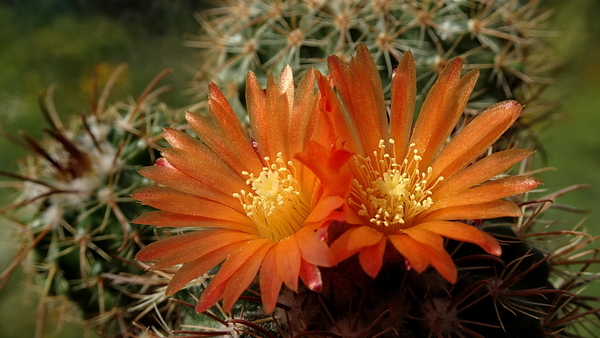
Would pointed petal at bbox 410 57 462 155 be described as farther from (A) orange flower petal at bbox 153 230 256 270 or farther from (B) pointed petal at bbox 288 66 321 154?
(A) orange flower petal at bbox 153 230 256 270

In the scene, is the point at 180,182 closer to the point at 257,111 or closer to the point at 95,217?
the point at 257,111

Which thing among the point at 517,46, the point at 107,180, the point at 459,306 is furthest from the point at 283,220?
the point at 517,46

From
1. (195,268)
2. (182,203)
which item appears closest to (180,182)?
(182,203)

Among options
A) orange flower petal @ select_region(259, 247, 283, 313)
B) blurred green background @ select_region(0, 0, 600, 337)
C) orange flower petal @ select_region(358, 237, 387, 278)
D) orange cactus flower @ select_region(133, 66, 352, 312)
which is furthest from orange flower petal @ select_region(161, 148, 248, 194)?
blurred green background @ select_region(0, 0, 600, 337)

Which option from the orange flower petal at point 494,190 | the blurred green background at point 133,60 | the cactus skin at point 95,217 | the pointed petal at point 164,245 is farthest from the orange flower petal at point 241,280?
the blurred green background at point 133,60

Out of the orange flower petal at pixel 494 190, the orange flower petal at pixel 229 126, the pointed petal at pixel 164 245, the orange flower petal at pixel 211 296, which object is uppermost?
the orange flower petal at pixel 229 126

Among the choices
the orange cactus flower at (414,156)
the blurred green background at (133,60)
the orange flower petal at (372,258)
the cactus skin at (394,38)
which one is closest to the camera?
the orange flower petal at (372,258)

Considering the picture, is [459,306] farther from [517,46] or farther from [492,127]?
[517,46]

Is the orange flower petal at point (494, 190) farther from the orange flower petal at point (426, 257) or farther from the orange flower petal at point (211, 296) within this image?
the orange flower petal at point (211, 296)
